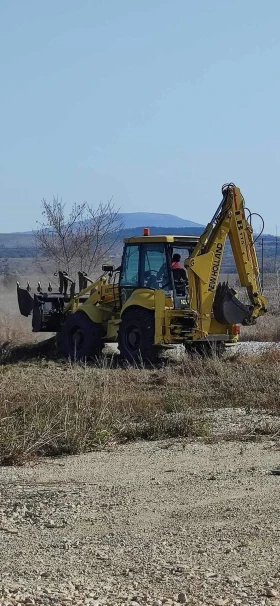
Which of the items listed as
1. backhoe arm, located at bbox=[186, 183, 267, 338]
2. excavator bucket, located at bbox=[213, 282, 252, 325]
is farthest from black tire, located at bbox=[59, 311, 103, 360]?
excavator bucket, located at bbox=[213, 282, 252, 325]

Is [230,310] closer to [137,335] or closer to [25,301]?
[137,335]

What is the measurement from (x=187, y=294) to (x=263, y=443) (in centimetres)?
971

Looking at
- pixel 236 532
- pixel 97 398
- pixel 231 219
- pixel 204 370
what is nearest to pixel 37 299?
pixel 231 219

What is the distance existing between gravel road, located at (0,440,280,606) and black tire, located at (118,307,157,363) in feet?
32.1

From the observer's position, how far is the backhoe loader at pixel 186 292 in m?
20.7

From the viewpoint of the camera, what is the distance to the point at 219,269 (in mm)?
20922

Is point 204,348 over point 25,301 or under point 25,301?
under

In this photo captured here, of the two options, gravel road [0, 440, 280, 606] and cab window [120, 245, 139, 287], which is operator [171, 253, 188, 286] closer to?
cab window [120, 245, 139, 287]

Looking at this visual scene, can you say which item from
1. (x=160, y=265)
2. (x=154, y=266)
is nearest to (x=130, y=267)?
(x=154, y=266)

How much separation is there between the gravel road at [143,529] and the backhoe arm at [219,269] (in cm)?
956

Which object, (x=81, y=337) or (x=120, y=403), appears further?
(x=81, y=337)

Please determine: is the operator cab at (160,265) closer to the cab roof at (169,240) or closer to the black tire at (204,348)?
the cab roof at (169,240)

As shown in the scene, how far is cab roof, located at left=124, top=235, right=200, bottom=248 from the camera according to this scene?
21.2 metres

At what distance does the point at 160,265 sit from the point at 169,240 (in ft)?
1.76
